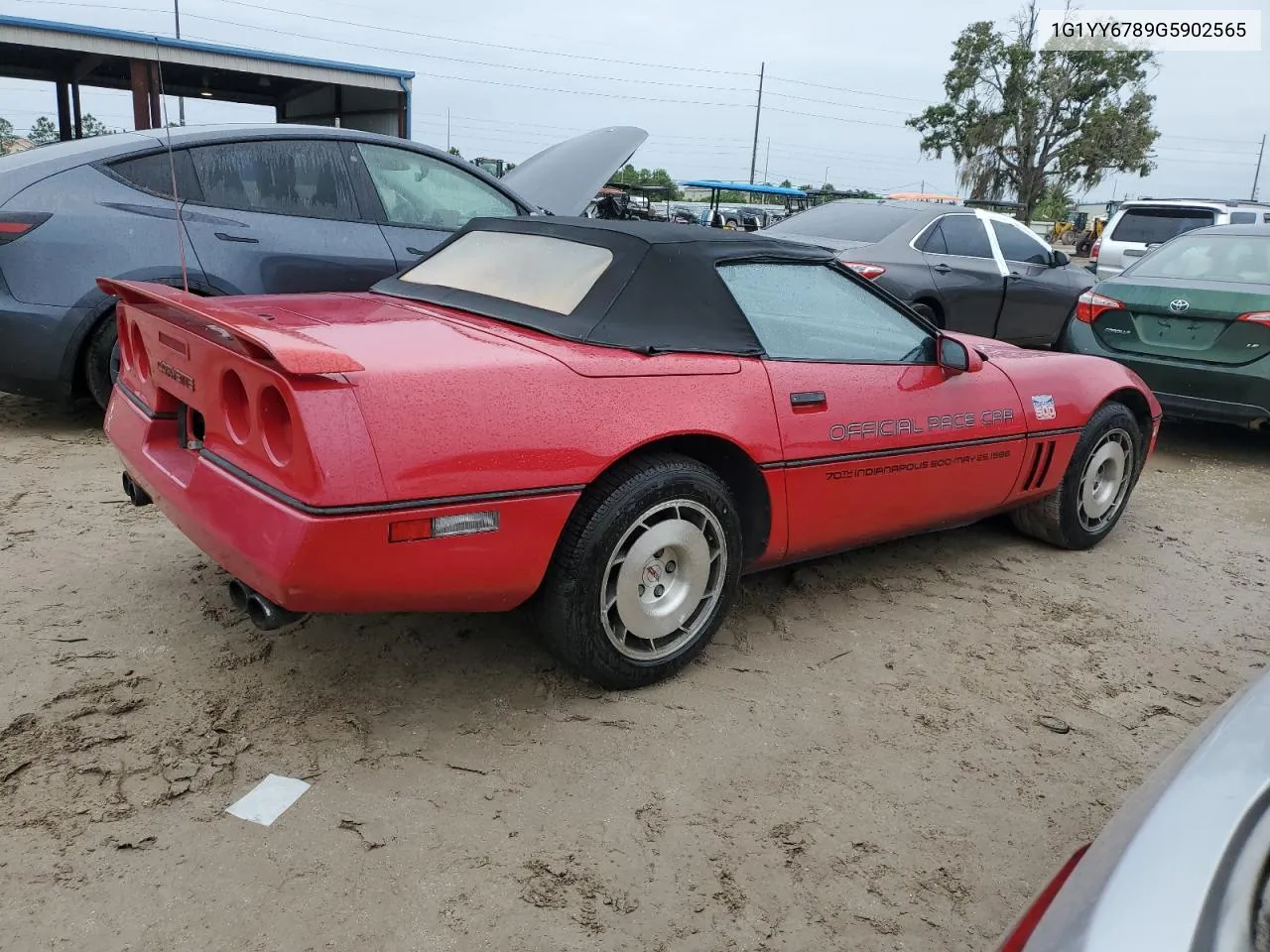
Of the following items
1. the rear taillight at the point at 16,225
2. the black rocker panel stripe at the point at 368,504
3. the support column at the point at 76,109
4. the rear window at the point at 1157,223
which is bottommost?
the black rocker panel stripe at the point at 368,504

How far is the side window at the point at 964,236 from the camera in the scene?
7509 mm

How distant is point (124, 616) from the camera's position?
10.1 ft

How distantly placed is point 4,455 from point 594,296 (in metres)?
3.35

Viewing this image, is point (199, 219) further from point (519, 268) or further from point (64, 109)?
point (64, 109)

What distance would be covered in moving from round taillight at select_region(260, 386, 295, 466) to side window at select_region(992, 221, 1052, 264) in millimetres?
6929

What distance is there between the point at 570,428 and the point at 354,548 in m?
0.62

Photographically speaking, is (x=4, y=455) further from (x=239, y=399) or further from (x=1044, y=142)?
(x=1044, y=142)

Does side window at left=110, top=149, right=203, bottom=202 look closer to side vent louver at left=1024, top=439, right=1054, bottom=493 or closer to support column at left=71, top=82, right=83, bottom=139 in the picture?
side vent louver at left=1024, top=439, right=1054, bottom=493

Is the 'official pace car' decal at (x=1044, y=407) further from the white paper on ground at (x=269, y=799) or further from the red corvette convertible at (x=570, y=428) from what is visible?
the white paper on ground at (x=269, y=799)

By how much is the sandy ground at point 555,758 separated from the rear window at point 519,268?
108 centimetres

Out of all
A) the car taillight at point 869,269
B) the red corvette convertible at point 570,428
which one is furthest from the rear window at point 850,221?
the red corvette convertible at point 570,428

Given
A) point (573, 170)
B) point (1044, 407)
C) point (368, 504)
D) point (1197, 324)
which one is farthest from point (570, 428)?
point (573, 170)

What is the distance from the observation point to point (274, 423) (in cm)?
225

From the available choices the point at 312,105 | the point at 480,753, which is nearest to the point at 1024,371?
the point at 480,753
